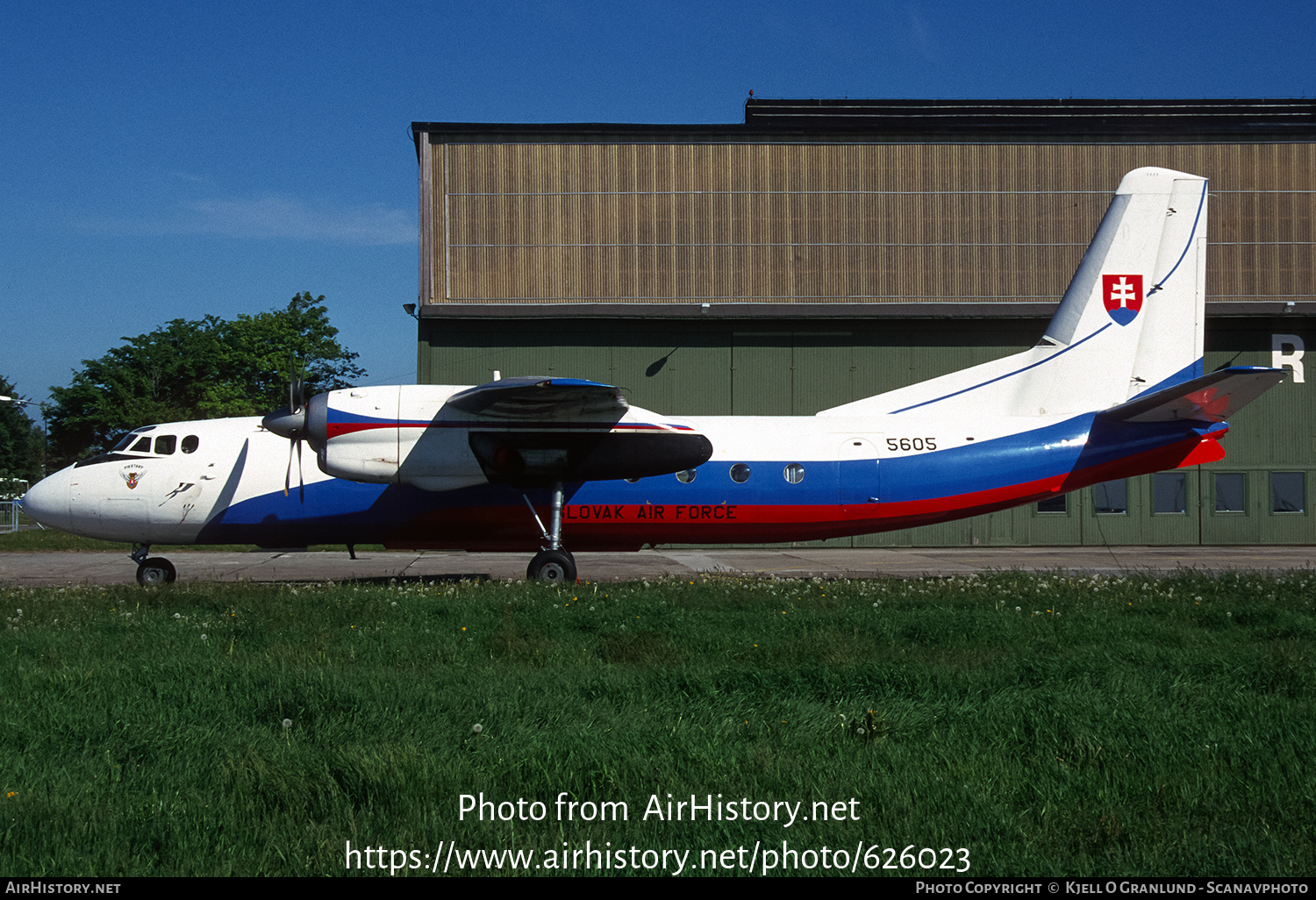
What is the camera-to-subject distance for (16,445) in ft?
290

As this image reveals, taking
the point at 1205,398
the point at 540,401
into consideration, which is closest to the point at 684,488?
the point at 540,401

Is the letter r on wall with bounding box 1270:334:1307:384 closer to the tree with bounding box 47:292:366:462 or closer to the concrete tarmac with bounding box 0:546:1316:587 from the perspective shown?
the concrete tarmac with bounding box 0:546:1316:587

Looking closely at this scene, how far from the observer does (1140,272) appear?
17.5 meters

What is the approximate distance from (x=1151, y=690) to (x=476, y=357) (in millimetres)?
25618

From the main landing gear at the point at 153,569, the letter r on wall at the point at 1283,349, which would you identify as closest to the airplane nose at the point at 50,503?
the main landing gear at the point at 153,569

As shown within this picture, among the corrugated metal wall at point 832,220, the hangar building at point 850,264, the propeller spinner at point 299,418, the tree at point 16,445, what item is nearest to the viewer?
the propeller spinner at point 299,418

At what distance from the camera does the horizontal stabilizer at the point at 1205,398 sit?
47.4ft

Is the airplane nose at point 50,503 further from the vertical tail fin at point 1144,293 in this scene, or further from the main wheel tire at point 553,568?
the vertical tail fin at point 1144,293

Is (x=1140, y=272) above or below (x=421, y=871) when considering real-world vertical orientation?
above

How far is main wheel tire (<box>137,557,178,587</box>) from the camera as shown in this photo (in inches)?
632

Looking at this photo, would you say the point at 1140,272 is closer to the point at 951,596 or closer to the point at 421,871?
the point at 951,596

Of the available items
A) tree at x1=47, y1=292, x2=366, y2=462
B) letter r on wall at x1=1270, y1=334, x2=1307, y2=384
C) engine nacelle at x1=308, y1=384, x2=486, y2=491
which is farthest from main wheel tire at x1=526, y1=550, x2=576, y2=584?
tree at x1=47, y1=292, x2=366, y2=462

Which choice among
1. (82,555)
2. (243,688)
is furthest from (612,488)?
(82,555)

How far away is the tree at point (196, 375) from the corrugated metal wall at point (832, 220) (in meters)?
37.2
